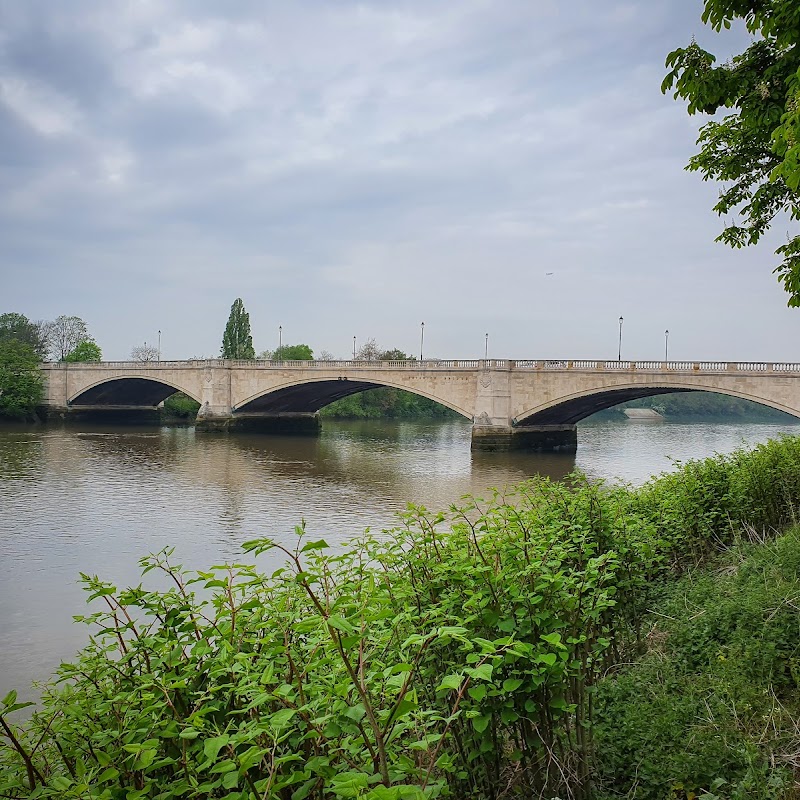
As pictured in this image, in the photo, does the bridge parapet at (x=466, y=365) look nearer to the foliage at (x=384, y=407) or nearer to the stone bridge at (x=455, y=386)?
the stone bridge at (x=455, y=386)

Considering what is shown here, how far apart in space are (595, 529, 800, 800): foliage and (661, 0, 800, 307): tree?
3.05m

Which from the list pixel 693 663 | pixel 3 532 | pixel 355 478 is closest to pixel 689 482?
pixel 693 663

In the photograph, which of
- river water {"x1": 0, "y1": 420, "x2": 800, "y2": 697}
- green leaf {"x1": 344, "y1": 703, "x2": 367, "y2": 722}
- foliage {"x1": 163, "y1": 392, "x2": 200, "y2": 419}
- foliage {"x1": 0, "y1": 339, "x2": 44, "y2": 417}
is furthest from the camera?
foliage {"x1": 163, "y1": 392, "x2": 200, "y2": 419}

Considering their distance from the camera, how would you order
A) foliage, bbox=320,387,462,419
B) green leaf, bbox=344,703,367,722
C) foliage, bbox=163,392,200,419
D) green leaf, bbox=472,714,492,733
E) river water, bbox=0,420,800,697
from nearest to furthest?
green leaf, bbox=344,703,367,722 < green leaf, bbox=472,714,492,733 < river water, bbox=0,420,800,697 < foliage, bbox=163,392,200,419 < foliage, bbox=320,387,462,419

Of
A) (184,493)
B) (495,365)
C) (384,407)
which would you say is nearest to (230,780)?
(184,493)

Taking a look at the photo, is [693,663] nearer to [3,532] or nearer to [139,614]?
[139,614]

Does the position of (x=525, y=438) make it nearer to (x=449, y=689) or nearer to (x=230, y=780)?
(x=449, y=689)

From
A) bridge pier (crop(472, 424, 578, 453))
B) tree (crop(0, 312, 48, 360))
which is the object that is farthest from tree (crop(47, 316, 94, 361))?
bridge pier (crop(472, 424, 578, 453))

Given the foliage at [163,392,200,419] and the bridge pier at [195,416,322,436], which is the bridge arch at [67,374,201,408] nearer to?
the foliage at [163,392,200,419]

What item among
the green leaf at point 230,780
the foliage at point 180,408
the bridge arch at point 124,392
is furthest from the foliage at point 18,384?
the green leaf at point 230,780

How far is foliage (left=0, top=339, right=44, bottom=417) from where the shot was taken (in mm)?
51344

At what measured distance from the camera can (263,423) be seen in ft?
161

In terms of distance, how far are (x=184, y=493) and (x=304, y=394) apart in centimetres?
2754

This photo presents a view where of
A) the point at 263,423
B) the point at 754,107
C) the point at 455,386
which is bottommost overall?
the point at 263,423
